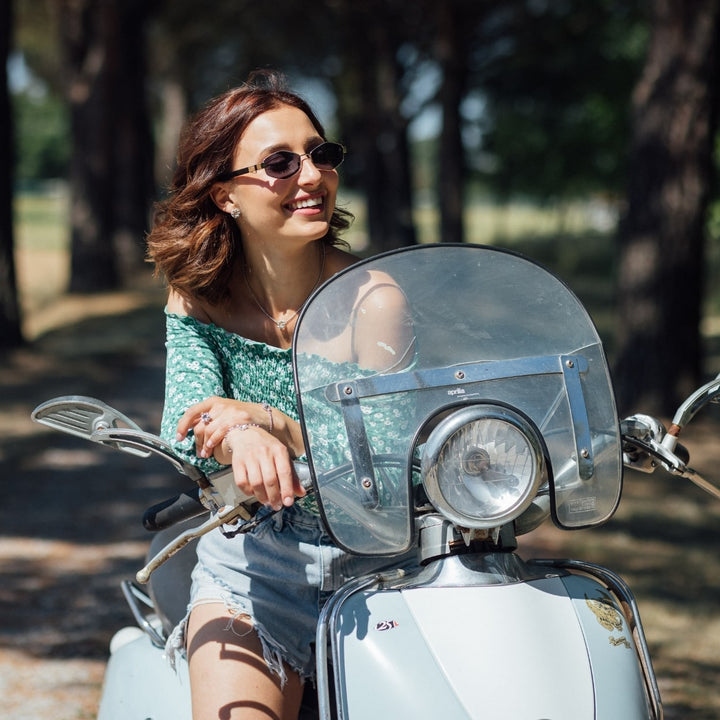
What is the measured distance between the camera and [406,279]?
77.6 inches

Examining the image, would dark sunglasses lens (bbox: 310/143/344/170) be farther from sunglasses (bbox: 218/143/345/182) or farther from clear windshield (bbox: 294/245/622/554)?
clear windshield (bbox: 294/245/622/554)

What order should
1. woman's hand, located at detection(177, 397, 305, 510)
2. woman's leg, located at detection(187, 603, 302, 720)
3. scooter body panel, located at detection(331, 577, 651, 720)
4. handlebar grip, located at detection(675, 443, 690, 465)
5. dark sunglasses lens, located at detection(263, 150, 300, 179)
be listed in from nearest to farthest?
scooter body panel, located at detection(331, 577, 651, 720) < woman's hand, located at detection(177, 397, 305, 510) < woman's leg, located at detection(187, 603, 302, 720) < handlebar grip, located at detection(675, 443, 690, 465) < dark sunglasses lens, located at detection(263, 150, 300, 179)

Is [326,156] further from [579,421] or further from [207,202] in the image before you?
[579,421]

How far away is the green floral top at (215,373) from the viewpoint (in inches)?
85.0

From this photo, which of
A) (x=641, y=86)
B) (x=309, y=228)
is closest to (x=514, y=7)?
(x=641, y=86)

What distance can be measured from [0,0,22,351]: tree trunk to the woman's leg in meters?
9.86

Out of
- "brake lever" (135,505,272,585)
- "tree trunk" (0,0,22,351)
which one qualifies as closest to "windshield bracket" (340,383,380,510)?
"brake lever" (135,505,272,585)

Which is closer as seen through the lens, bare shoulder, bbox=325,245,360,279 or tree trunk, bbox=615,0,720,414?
bare shoulder, bbox=325,245,360,279

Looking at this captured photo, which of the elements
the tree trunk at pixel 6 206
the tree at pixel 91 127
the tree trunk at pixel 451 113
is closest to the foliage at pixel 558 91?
the tree trunk at pixel 451 113

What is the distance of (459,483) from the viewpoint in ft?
5.86

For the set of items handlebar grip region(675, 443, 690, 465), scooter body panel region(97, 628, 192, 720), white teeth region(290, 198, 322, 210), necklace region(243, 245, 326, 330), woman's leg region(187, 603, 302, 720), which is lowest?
scooter body panel region(97, 628, 192, 720)

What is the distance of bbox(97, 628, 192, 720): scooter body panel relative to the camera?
2307mm

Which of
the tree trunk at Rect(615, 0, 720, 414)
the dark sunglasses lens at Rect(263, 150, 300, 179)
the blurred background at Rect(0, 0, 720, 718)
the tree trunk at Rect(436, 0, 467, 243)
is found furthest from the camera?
the tree trunk at Rect(436, 0, 467, 243)

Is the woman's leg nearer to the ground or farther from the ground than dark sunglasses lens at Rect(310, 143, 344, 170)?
nearer to the ground
